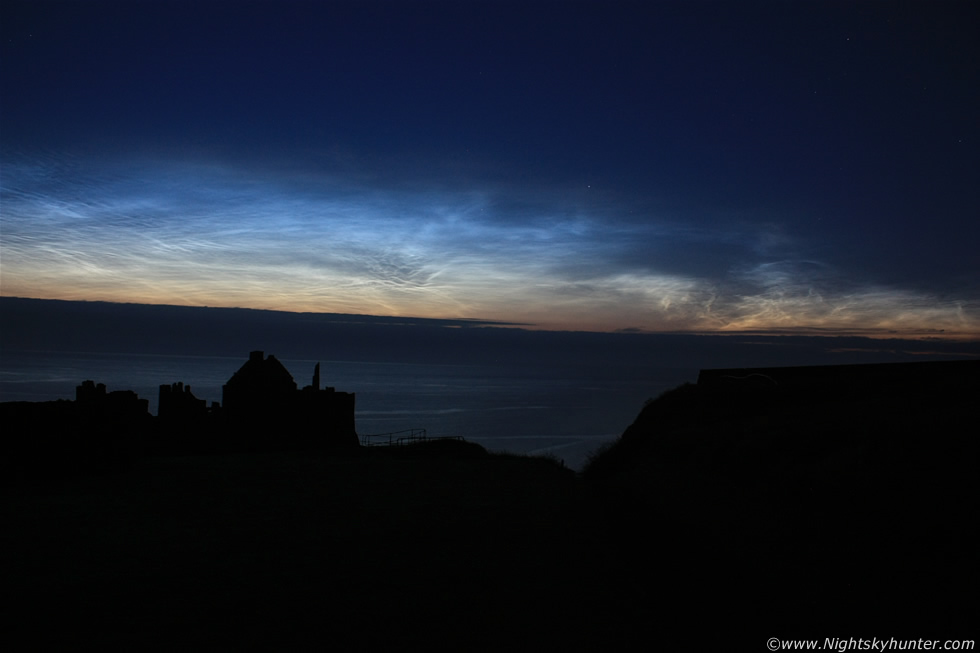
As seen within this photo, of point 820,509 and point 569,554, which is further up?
point 820,509

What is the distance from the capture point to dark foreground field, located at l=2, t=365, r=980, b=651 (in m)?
6.30

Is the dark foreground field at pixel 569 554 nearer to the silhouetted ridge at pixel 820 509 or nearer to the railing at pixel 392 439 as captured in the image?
the silhouetted ridge at pixel 820 509

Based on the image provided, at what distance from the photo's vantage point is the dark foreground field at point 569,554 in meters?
6.30

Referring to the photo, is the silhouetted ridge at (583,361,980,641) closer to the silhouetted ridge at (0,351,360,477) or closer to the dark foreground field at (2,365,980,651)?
the dark foreground field at (2,365,980,651)

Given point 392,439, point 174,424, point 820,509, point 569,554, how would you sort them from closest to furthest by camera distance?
point 820,509, point 569,554, point 174,424, point 392,439

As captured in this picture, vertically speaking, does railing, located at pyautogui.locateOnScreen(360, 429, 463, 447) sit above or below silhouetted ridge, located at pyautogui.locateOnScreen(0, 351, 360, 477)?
below

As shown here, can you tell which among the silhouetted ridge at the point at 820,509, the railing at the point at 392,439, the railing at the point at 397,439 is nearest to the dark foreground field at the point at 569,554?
the silhouetted ridge at the point at 820,509

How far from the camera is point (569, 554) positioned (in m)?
9.23

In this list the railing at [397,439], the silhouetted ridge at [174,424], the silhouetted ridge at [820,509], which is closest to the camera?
the silhouetted ridge at [820,509]

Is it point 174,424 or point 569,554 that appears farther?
point 174,424

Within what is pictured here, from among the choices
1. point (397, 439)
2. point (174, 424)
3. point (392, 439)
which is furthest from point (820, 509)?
point (392, 439)

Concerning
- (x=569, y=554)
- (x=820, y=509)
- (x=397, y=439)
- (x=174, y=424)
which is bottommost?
(x=397, y=439)

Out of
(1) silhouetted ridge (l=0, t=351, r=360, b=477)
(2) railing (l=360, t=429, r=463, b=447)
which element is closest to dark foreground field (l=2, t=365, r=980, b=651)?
(1) silhouetted ridge (l=0, t=351, r=360, b=477)

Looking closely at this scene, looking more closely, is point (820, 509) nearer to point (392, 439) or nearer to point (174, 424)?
point (174, 424)
